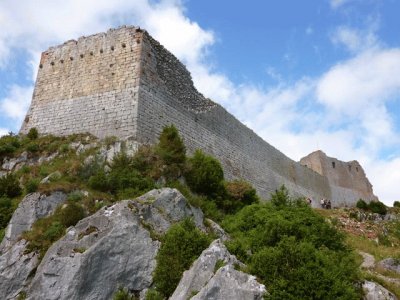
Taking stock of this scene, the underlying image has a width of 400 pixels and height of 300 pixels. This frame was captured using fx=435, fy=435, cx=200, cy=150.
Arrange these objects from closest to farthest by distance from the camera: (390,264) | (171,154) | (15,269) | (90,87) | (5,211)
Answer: (15,269) < (5,211) < (390,264) < (171,154) < (90,87)

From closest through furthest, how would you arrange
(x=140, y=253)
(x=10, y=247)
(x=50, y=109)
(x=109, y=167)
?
(x=140, y=253) → (x=10, y=247) → (x=109, y=167) → (x=50, y=109)

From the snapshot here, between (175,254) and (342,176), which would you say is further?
(342,176)

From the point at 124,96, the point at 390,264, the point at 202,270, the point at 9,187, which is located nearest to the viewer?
the point at 202,270

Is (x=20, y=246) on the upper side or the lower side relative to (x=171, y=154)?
lower

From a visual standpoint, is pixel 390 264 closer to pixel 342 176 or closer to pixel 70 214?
pixel 70 214

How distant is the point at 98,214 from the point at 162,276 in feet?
9.96

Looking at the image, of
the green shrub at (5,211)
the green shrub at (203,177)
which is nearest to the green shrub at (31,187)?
the green shrub at (5,211)

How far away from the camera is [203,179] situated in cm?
1722

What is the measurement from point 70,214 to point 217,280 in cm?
550

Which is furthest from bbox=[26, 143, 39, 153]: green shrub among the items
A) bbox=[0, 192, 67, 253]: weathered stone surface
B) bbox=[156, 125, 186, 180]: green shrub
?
bbox=[156, 125, 186, 180]: green shrub

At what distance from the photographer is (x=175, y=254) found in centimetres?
1102

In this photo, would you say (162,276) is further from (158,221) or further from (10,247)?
(10,247)

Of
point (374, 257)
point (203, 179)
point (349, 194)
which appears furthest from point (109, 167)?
point (349, 194)

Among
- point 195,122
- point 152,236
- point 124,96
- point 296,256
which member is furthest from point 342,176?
point 296,256
